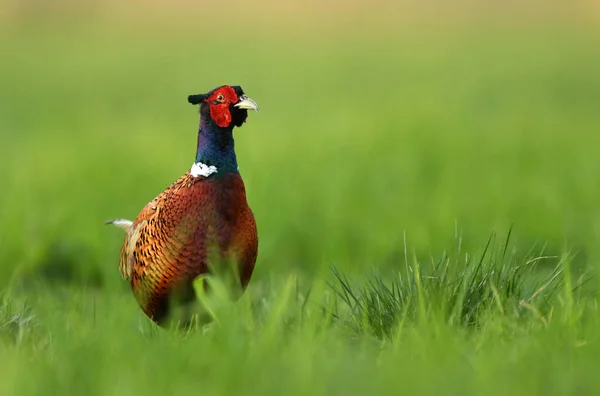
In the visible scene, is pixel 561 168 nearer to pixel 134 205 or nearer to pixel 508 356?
pixel 134 205

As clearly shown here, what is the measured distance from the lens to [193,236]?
4.05 metres

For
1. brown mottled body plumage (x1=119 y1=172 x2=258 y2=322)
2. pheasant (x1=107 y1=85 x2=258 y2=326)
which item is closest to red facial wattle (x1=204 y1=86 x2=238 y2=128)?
pheasant (x1=107 y1=85 x2=258 y2=326)

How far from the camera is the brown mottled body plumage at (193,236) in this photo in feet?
13.3

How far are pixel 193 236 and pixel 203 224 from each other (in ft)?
0.20

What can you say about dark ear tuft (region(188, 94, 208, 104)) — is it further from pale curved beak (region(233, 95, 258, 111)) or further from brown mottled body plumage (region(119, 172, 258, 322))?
brown mottled body plumage (region(119, 172, 258, 322))

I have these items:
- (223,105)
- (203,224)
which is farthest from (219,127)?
(203,224)

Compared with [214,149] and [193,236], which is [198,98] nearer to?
[214,149]

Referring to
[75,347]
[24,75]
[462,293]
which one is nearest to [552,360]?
[462,293]

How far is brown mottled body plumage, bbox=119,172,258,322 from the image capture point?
13.3 feet

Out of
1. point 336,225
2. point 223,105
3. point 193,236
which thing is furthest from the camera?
point 336,225

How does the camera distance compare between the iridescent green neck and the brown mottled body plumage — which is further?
the iridescent green neck

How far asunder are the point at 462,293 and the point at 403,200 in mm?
3668

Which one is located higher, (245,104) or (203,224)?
(245,104)

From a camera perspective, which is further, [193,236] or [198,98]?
[198,98]
